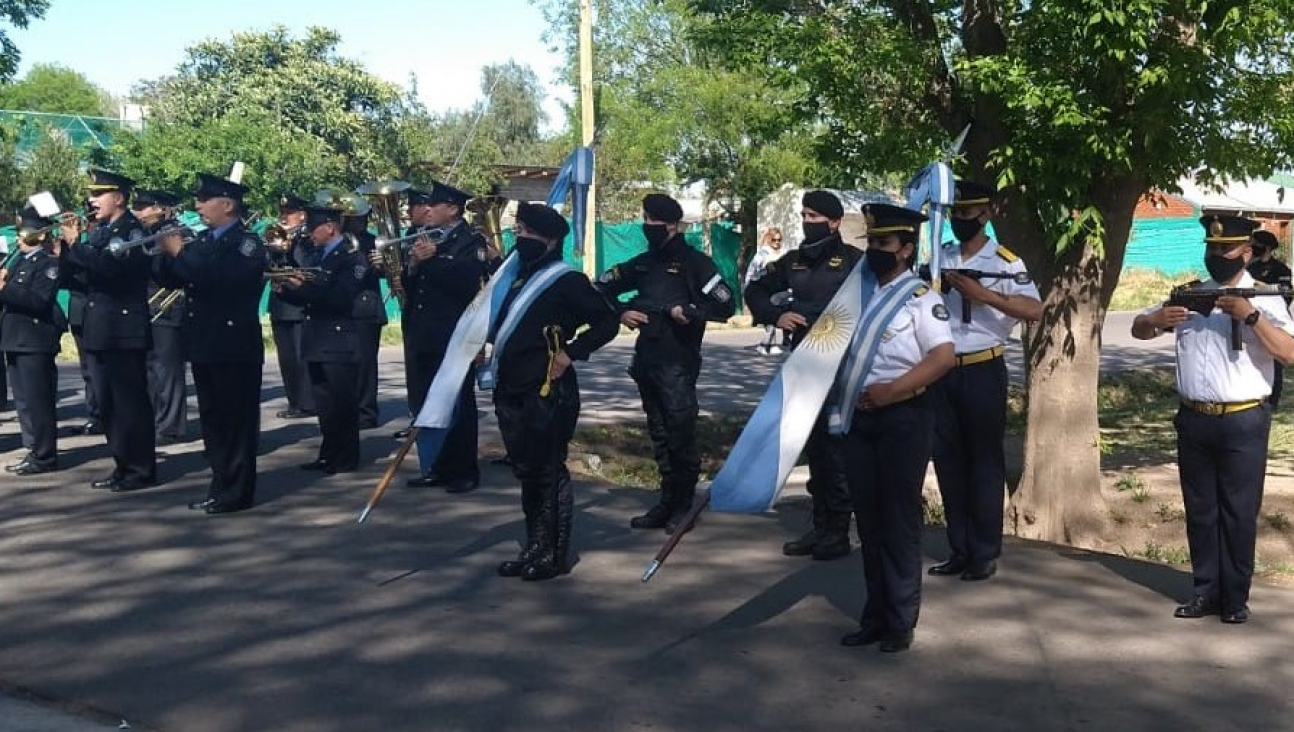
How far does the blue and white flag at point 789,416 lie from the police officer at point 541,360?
1.34m

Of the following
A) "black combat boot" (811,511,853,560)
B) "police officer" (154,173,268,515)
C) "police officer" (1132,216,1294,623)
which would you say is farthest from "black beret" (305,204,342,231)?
"police officer" (1132,216,1294,623)

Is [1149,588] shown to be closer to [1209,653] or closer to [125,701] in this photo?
[1209,653]

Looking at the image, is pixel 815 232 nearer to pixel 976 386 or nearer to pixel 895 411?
pixel 976 386

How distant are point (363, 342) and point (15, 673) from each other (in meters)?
6.94

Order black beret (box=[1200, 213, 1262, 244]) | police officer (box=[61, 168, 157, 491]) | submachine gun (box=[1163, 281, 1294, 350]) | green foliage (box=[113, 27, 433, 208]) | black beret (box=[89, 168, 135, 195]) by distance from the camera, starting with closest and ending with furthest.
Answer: submachine gun (box=[1163, 281, 1294, 350]), black beret (box=[1200, 213, 1262, 244]), police officer (box=[61, 168, 157, 491]), black beret (box=[89, 168, 135, 195]), green foliage (box=[113, 27, 433, 208])

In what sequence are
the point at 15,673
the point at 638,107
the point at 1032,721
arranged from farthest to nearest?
1. the point at 638,107
2. the point at 15,673
3. the point at 1032,721

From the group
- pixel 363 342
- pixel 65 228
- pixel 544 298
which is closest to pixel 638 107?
pixel 363 342

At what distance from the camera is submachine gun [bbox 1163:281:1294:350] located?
6.36 metres

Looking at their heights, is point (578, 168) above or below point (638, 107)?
below

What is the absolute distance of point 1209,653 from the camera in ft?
20.7

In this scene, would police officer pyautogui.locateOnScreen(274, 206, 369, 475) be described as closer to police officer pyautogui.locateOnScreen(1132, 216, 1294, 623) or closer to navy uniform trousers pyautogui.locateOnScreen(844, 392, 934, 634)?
navy uniform trousers pyautogui.locateOnScreen(844, 392, 934, 634)

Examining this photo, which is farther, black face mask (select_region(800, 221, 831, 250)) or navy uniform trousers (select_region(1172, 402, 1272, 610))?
black face mask (select_region(800, 221, 831, 250))

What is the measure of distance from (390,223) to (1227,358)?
21.2 ft

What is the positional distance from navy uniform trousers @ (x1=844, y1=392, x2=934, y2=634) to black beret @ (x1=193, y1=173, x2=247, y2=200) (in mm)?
4646
